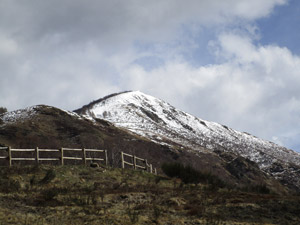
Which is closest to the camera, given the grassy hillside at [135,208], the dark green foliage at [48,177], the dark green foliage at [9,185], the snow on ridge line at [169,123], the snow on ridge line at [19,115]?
the grassy hillside at [135,208]

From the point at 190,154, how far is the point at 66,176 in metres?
80.6

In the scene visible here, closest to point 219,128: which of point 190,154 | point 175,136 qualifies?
point 175,136

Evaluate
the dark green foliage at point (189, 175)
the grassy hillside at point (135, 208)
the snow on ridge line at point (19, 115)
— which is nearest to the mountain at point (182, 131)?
the snow on ridge line at point (19, 115)

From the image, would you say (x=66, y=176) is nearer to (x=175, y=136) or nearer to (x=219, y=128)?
(x=175, y=136)

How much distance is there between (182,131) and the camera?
148250 mm

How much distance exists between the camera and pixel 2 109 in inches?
4441

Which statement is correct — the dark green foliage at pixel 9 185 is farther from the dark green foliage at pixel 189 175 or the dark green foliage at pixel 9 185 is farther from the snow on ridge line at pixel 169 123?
the snow on ridge line at pixel 169 123

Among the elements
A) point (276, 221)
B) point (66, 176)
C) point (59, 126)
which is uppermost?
point (59, 126)

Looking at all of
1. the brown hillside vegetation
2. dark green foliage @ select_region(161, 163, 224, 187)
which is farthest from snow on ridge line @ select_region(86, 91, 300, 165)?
dark green foliage @ select_region(161, 163, 224, 187)

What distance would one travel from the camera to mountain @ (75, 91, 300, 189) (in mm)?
116094

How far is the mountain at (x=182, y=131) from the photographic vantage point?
11609 cm

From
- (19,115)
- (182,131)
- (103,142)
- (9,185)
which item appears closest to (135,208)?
(9,185)

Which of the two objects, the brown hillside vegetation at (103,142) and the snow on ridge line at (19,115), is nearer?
the brown hillside vegetation at (103,142)

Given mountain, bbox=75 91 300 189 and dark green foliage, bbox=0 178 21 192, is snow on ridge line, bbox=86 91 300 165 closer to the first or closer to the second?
mountain, bbox=75 91 300 189
